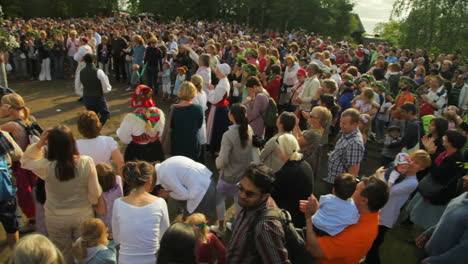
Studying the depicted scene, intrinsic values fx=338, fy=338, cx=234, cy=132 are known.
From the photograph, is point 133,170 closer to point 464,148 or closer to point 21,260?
point 21,260

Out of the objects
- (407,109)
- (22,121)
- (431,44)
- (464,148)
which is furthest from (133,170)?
(431,44)

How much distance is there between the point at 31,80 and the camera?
40.0 ft

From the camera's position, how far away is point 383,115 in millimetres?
7617

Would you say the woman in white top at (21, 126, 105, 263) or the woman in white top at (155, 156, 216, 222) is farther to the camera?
the woman in white top at (155, 156, 216, 222)

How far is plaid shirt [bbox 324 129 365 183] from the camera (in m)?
3.99

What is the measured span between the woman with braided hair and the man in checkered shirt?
2268mm

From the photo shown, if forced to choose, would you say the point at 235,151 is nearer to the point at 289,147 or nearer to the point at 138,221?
the point at 289,147

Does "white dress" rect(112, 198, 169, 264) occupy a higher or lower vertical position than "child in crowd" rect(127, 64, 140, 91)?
lower

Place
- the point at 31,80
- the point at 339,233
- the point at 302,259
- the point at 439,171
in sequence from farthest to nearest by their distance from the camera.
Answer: the point at 31,80 → the point at 439,171 → the point at 339,233 → the point at 302,259

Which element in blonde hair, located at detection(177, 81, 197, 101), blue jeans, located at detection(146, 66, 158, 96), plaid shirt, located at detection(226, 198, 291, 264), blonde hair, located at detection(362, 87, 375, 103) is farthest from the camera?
blue jeans, located at detection(146, 66, 158, 96)

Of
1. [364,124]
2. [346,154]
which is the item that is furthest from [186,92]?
[364,124]

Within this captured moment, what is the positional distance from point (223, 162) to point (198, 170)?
0.86m

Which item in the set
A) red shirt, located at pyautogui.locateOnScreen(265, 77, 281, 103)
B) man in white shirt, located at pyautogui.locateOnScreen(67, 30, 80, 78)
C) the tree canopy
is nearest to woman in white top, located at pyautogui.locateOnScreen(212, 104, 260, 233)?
red shirt, located at pyautogui.locateOnScreen(265, 77, 281, 103)

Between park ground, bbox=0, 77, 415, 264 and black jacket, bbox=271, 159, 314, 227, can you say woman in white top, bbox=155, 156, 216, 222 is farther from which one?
park ground, bbox=0, 77, 415, 264
